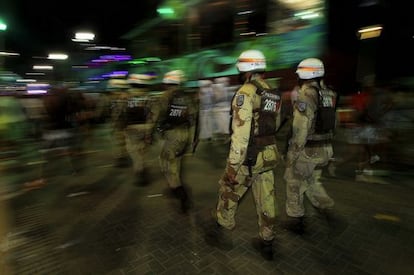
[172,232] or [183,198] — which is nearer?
[172,232]

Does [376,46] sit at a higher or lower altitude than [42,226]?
higher

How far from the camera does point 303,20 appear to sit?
26.3 ft

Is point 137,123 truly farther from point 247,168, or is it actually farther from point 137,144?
point 247,168

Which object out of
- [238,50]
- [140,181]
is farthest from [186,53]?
[140,181]

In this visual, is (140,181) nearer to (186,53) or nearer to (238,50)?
(238,50)

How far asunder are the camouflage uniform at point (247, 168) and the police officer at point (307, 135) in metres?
0.41

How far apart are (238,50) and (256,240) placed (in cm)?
781

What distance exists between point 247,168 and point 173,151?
1.63 metres

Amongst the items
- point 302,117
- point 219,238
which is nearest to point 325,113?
point 302,117

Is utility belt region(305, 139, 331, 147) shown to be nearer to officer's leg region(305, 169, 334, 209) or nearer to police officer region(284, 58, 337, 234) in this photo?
police officer region(284, 58, 337, 234)

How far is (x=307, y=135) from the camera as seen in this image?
3.37 m

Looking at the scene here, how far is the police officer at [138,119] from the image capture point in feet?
17.6

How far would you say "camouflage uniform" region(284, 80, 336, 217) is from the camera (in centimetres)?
333

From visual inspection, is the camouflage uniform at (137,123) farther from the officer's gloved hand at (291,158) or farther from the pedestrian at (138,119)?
the officer's gloved hand at (291,158)
